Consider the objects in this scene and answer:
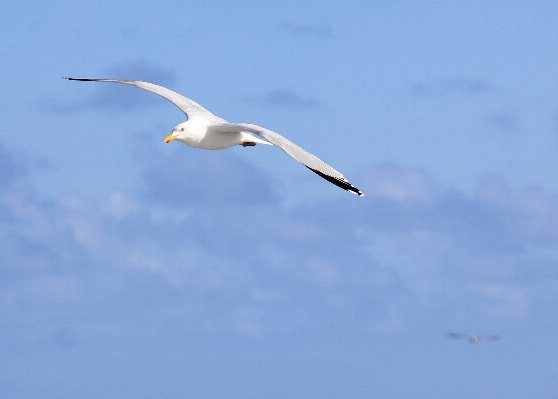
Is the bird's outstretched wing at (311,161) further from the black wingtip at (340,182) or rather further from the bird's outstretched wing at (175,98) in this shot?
the bird's outstretched wing at (175,98)

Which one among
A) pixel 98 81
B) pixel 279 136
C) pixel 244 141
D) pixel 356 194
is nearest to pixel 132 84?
pixel 98 81

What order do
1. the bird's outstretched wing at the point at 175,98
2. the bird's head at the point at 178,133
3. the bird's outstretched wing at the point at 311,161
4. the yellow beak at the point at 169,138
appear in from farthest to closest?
the bird's outstretched wing at the point at 175,98, the bird's head at the point at 178,133, the yellow beak at the point at 169,138, the bird's outstretched wing at the point at 311,161

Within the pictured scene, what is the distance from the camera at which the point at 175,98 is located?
27.8 m

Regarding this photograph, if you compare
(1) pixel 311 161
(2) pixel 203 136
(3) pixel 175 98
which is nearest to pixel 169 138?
(2) pixel 203 136

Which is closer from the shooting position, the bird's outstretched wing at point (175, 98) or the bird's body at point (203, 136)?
the bird's body at point (203, 136)

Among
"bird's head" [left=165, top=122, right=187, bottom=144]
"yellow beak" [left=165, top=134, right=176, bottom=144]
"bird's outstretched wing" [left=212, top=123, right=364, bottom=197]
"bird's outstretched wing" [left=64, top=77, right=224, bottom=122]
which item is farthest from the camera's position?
"bird's outstretched wing" [left=64, top=77, right=224, bottom=122]

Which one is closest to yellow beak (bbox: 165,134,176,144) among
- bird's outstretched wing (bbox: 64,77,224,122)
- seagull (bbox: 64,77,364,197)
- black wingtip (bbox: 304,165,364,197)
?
seagull (bbox: 64,77,364,197)

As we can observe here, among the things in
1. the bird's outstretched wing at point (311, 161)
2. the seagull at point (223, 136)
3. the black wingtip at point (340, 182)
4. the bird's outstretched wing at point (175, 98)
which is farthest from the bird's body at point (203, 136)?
the black wingtip at point (340, 182)

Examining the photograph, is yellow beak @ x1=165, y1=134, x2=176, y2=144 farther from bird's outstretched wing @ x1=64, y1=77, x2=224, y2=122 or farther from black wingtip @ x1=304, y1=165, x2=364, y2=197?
black wingtip @ x1=304, y1=165, x2=364, y2=197

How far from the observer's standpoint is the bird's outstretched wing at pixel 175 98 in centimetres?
2608

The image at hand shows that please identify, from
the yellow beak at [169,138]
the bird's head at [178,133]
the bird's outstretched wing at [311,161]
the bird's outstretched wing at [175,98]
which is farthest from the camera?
the bird's outstretched wing at [175,98]

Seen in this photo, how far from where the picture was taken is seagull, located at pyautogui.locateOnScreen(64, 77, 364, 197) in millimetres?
21031

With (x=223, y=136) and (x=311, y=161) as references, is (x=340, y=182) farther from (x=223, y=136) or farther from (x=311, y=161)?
(x=223, y=136)

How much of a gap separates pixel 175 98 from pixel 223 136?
384 cm
